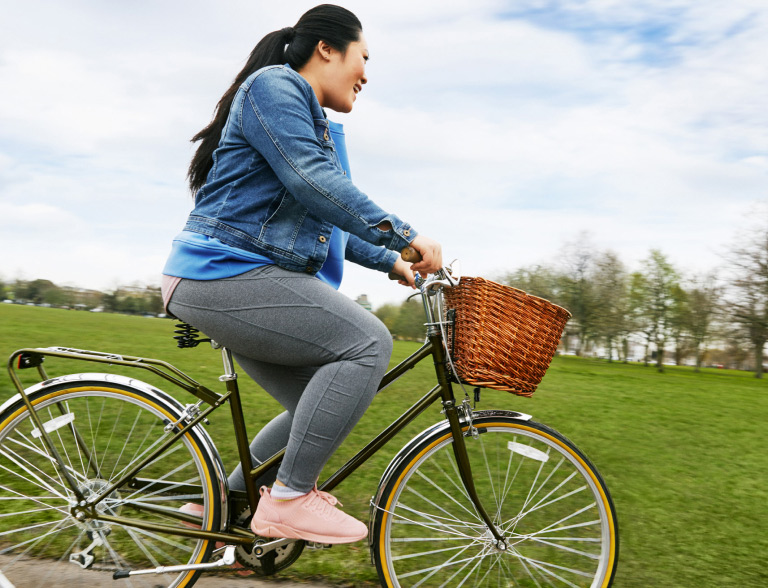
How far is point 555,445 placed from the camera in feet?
8.15

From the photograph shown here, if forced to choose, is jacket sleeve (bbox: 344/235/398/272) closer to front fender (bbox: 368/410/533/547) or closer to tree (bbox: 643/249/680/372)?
front fender (bbox: 368/410/533/547)

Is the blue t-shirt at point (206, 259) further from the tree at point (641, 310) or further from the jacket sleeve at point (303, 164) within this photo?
the tree at point (641, 310)

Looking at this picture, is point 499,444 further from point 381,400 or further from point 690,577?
point 381,400

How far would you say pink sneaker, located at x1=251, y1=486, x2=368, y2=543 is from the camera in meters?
2.30

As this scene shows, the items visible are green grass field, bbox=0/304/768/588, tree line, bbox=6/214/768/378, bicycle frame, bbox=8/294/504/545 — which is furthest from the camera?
tree line, bbox=6/214/768/378

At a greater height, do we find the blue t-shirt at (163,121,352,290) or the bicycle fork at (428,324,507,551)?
the blue t-shirt at (163,121,352,290)

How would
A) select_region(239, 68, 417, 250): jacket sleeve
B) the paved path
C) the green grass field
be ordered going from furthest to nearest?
the green grass field → the paved path → select_region(239, 68, 417, 250): jacket sleeve

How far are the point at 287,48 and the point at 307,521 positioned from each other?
1602 millimetres

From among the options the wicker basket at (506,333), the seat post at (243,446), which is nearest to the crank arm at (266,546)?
the seat post at (243,446)

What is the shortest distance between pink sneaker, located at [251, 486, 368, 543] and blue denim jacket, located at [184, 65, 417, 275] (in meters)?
0.78

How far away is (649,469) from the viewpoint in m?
5.83

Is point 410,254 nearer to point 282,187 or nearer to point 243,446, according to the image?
point 282,187

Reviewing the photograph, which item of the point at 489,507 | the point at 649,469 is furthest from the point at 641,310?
the point at 489,507

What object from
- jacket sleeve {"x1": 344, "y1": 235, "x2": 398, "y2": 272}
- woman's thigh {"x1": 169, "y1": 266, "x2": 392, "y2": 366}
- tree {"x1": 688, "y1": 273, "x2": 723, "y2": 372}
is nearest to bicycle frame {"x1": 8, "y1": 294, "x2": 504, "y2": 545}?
woman's thigh {"x1": 169, "y1": 266, "x2": 392, "y2": 366}
